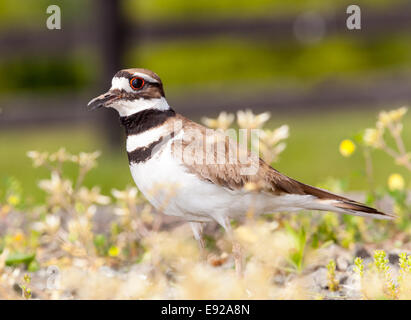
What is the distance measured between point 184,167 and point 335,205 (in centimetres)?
50

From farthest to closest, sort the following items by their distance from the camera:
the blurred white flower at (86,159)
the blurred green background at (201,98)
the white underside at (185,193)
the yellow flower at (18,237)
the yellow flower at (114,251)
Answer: the blurred green background at (201,98) → the yellow flower at (18,237) → the yellow flower at (114,251) → the blurred white flower at (86,159) → the white underside at (185,193)

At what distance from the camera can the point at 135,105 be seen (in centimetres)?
206

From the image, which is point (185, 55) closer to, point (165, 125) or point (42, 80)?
point (42, 80)

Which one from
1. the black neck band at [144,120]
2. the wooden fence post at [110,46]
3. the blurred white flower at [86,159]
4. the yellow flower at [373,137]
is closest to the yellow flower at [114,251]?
the blurred white flower at [86,159]

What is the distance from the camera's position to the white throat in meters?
2.05

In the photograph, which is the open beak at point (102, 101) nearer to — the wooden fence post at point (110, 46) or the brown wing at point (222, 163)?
the brown wing at point (222, 163)

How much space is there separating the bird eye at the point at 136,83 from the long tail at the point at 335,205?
0.60m

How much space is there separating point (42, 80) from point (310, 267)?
28.6ft

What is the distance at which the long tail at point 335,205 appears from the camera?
2.13m

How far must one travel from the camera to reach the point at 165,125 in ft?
6.79

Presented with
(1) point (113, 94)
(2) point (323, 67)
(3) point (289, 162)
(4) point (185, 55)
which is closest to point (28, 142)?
(4) point (185, 55)

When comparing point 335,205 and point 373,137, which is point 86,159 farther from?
point 373,137

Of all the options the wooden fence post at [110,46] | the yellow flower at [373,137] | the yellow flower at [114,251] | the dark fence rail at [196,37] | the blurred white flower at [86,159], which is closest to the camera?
the blurred white flower at [86,159]

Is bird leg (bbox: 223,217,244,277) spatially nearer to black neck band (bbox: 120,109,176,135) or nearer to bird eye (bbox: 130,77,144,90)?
black neck band (bbox: 120,109,176,135)
